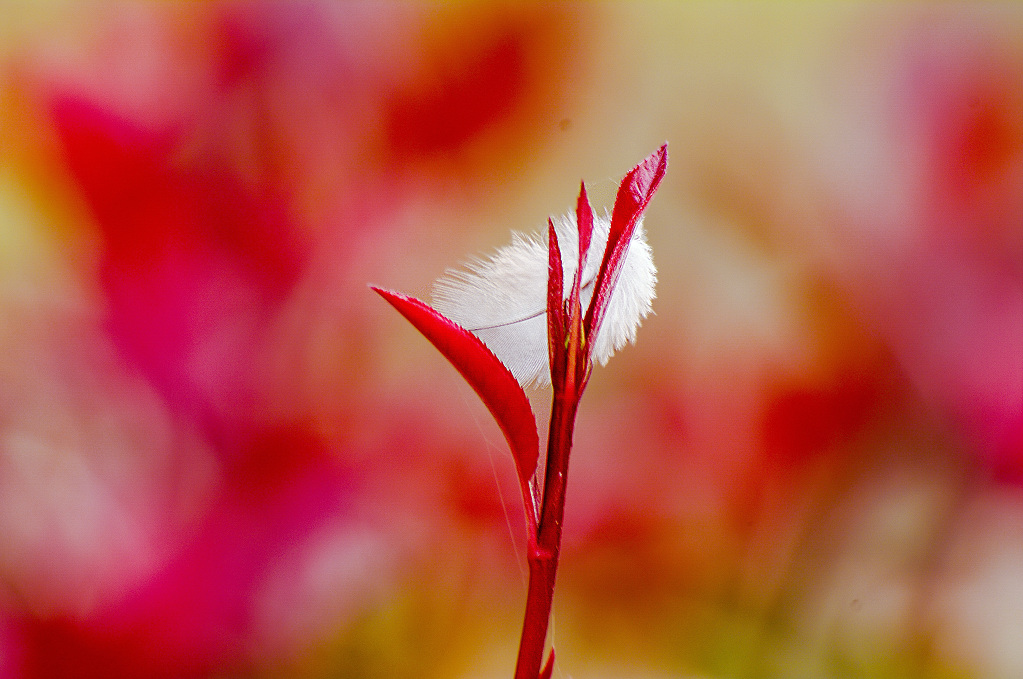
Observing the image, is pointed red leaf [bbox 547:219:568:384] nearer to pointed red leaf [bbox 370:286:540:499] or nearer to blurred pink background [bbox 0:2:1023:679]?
pointed red leaf [bbox 370:286:540:499]

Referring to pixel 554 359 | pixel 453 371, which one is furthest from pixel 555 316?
pixel 453 371

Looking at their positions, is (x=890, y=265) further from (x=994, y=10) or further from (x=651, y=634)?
(x=651, y=634)

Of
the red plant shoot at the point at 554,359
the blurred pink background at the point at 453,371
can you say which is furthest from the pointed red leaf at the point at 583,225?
the blurred pink background at the point at 453,371

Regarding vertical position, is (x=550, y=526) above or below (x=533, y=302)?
below

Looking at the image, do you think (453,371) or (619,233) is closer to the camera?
(619,233)

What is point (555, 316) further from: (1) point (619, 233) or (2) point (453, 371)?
(2) point (453, 371)
